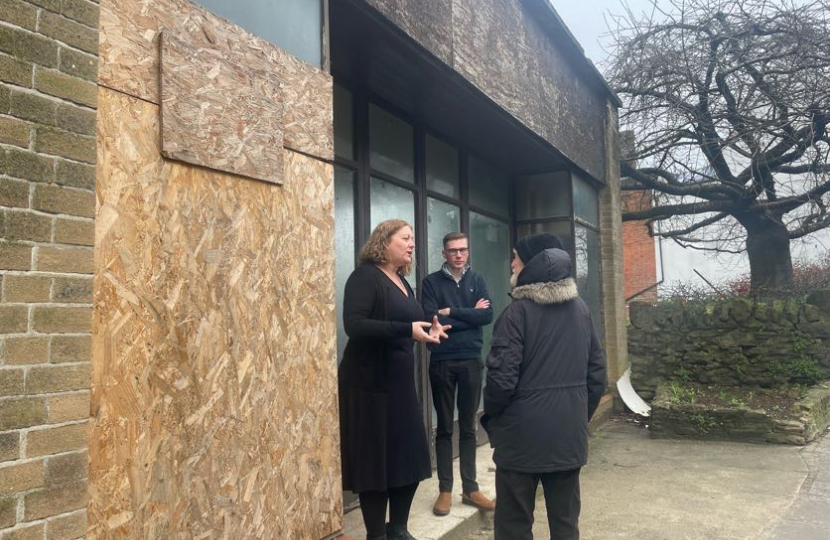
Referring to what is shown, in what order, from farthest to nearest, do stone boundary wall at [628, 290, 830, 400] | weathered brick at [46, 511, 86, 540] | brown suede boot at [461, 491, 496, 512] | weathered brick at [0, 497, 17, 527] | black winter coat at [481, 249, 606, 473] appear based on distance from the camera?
stone boundary wall at [628, 290, 830, 400]
brown suede boot at [461, 491, 496, 512]
black winter coat at [481, 249, 606, 473]
weathered brick at [46, 511, 86, 540]
weathered brick at [0, 497, 17, 527]

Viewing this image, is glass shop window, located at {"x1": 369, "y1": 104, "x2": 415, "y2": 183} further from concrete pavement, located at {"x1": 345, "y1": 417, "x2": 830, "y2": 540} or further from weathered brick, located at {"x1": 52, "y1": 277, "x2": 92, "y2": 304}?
weathered brick, located at {"x1": 52, "y1": 277, "x2": 92, "y2": 304}

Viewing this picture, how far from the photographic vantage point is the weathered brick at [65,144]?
186 centimetres

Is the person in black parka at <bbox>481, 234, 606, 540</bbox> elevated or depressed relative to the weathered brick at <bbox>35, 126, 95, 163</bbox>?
depressed

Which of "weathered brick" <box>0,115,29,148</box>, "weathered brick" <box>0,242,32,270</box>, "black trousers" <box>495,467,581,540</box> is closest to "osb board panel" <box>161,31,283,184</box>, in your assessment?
"weathered brick" <box>0,115,29,148</box>

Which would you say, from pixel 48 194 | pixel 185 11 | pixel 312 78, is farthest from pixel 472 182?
pixel 48 194

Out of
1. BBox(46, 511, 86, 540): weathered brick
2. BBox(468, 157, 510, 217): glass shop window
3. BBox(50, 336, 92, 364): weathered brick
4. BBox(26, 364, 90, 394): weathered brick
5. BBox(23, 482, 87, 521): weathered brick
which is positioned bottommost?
BBox(46, 511, 86, 540): weathered brick

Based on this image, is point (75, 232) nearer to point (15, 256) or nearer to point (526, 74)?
point (15, 256)

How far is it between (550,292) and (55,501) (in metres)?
2.08

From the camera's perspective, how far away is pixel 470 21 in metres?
4.82

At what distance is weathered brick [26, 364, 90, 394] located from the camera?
1810mm

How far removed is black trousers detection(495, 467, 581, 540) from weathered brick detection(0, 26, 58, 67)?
2441 millimetres

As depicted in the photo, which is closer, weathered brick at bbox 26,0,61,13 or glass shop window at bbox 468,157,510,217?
weathered brick at bbox 26,0,61,13

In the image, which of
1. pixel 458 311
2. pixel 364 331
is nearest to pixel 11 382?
pixel 364 331

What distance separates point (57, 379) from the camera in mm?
1861
